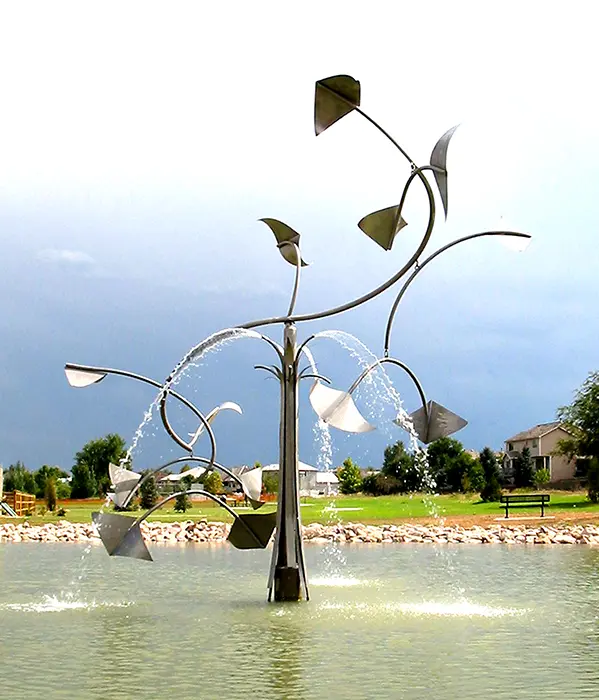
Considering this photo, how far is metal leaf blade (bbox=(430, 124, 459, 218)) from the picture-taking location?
7.50 m

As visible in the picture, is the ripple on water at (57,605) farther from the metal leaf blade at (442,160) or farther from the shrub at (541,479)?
the shrub at (541,479)

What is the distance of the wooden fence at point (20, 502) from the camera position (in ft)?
92.0

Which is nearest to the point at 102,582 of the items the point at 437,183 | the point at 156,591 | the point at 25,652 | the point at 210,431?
the point at 156,591

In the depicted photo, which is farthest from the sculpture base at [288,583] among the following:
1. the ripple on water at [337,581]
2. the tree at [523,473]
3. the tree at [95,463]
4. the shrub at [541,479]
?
the tree at [523,473]

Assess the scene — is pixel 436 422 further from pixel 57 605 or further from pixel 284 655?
pixel 57 605

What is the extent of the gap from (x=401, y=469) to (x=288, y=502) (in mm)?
34417

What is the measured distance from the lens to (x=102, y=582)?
1095 cm

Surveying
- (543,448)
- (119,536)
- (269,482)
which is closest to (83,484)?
(269,482)

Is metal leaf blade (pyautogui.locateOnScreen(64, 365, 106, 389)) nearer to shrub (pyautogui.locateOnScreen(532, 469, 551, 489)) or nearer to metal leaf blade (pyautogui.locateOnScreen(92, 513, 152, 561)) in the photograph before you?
metal leaf blade (pyautogui.locateOnScreen(92, 513, 152, 561))

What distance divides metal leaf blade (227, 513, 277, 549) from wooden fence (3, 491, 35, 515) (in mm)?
20137

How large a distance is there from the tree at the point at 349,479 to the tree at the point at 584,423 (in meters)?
10.2

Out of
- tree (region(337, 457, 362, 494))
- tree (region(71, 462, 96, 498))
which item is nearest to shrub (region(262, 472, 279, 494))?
tree (region(337, 457, 362, 494))

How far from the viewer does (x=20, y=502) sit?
1112 inches

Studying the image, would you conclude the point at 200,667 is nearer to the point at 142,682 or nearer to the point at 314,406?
the point at 142,682
